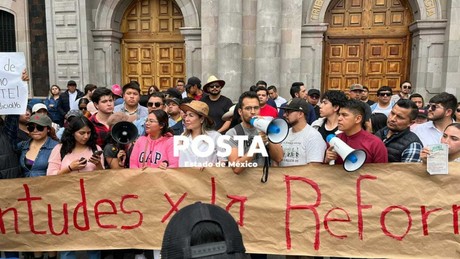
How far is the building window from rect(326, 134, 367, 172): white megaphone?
13.0m

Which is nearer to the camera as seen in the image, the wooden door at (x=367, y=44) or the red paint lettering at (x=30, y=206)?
the red paint lettering at (x=30, y=206)

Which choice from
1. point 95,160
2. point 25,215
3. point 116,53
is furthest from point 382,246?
point 116,53

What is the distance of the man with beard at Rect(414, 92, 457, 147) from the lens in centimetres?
430

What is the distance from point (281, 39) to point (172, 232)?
9.86 meters

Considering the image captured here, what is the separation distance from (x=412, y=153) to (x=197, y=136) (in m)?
2.00

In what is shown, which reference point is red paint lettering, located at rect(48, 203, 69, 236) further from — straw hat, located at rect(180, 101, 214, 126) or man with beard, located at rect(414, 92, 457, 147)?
man with beard, located at rect(414, 92, 457, 147)

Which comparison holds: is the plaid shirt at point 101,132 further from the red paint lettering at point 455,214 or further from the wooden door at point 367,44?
the wooden door at point 367,44

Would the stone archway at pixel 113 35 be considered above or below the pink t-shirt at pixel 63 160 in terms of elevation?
above

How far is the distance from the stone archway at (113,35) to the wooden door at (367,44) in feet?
13.2

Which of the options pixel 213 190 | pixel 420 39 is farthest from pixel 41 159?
pixel 420 39

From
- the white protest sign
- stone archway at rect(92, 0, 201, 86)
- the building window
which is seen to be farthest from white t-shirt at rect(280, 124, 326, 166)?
the building window

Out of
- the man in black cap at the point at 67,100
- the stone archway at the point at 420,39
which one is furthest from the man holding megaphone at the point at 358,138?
the man in black cap at the point at 67,100

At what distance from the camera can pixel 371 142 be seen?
130 inches
